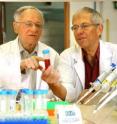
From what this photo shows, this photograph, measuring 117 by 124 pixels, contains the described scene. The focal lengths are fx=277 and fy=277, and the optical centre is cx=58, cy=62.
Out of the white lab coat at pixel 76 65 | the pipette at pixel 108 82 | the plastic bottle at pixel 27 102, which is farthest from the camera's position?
the white lab coat at pixel 76 65

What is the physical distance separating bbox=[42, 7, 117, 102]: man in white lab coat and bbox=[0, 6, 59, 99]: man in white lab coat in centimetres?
11

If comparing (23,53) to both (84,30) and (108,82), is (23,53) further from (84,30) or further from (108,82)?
(108,82)

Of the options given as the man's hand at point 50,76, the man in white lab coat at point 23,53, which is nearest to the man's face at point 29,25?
the man in white lab coat at point 23,53

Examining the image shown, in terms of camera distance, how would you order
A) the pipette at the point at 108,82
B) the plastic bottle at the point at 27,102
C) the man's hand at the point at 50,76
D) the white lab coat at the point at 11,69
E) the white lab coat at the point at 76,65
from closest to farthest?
the plastic bottle at the point at 27,102
the pipette at the point at 108,82
the man's hand at the point at 50,76
the white lab coat at the point at 11,69
the white lab coat at the point at 76,65

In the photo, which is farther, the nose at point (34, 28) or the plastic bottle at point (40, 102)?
the nose at point (34, 28)

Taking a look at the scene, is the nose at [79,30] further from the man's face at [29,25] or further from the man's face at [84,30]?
the man's face at [29,25]

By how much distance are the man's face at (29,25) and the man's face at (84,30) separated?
255 millimetres

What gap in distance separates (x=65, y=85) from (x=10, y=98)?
2.20 ft

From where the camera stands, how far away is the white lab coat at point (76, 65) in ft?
6.01

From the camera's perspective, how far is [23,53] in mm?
1877

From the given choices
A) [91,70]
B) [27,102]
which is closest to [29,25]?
[91,70]

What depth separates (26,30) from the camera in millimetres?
1786

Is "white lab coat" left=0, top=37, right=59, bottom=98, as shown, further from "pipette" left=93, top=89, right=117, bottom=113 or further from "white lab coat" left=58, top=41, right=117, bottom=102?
"pipette" left=93, top=89, right=117, bottom=113

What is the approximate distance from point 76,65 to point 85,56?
0.39ft
